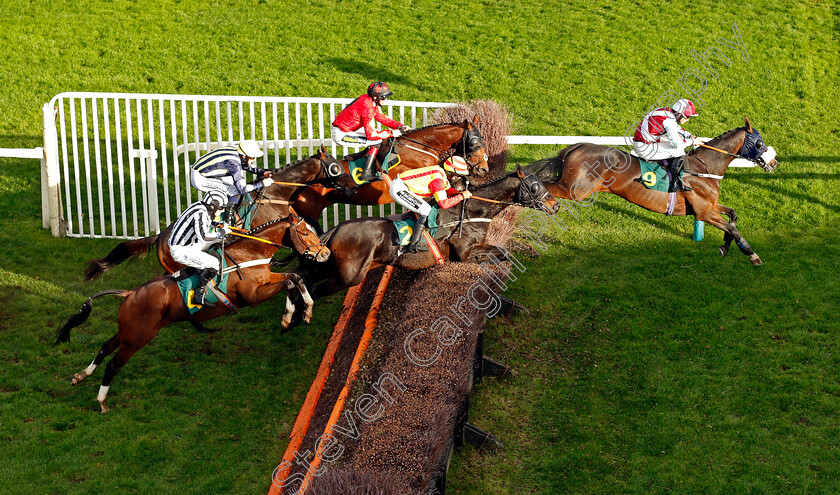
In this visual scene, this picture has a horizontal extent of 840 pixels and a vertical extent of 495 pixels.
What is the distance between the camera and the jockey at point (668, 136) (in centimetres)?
966

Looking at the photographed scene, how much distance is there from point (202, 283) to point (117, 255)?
4.17 feet

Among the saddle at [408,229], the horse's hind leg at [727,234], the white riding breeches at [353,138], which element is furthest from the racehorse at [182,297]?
the horse's hind leg at [727,234]

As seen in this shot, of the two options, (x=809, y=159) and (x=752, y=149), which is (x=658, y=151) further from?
(x=809, y=159)

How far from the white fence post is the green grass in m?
0.20

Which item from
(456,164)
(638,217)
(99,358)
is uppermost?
(456,164)

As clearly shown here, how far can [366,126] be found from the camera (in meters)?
9.96

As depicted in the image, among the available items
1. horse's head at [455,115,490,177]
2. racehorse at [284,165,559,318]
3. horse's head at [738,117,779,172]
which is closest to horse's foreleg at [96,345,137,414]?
racehorse at [284,165,559,318]

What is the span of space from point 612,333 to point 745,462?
80.7 inches

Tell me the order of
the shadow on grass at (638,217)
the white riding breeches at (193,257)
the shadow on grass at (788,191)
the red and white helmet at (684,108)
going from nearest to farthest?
the white riding breeches at (193,257) → the red and white helmet at (684,108) → the shadow on grass at (638,217) → the shadow on grass at (788,191)

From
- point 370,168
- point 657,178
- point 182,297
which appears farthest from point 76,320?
point 657,178

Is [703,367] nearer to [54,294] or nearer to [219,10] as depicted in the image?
[54,294]

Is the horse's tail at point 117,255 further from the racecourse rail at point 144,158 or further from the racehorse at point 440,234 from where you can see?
the racecourse rail at point 144,158

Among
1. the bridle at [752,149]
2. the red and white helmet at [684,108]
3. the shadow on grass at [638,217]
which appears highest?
the red and white helmet at [684,108]

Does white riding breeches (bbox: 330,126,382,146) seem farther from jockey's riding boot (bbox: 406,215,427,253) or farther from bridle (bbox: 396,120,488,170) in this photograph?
jockey's riding boot (bbox: 406,215,427,253)
